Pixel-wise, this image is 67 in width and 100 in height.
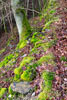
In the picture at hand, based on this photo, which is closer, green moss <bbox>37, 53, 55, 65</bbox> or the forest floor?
the forest floor

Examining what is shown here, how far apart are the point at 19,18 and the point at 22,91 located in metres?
4.66

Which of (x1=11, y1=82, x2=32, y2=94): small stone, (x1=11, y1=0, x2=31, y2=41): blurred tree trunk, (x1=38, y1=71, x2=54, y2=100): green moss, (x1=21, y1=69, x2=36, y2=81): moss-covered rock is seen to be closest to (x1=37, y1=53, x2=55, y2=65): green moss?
(x1=21, y1=69, x2=36, y2=81): moss-covered rock

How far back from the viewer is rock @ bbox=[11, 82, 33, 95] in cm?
376

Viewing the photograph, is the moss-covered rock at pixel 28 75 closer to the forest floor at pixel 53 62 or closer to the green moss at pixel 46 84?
the forest floor at pixel 53 62

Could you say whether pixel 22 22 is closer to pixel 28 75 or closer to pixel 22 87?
pixel 28 75

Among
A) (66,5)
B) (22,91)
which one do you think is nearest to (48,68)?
(22,91)

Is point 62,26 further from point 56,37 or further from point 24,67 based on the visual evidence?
point 24,67

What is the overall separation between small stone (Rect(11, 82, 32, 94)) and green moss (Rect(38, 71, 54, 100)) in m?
0.58

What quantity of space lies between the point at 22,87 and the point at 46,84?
899 millimetres

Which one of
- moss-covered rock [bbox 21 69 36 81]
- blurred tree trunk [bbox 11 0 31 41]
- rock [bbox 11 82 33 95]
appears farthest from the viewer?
blurred tree trunk [bbox 11 0 31 41]

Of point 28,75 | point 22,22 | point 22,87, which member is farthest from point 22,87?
point 22,22

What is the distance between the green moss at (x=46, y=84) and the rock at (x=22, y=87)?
55 cm

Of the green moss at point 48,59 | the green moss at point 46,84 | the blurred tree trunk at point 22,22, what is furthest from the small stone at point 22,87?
the blurred tree trunk at point 22,22

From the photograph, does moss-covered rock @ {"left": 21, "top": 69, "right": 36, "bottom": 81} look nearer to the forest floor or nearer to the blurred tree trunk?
the forest floor
